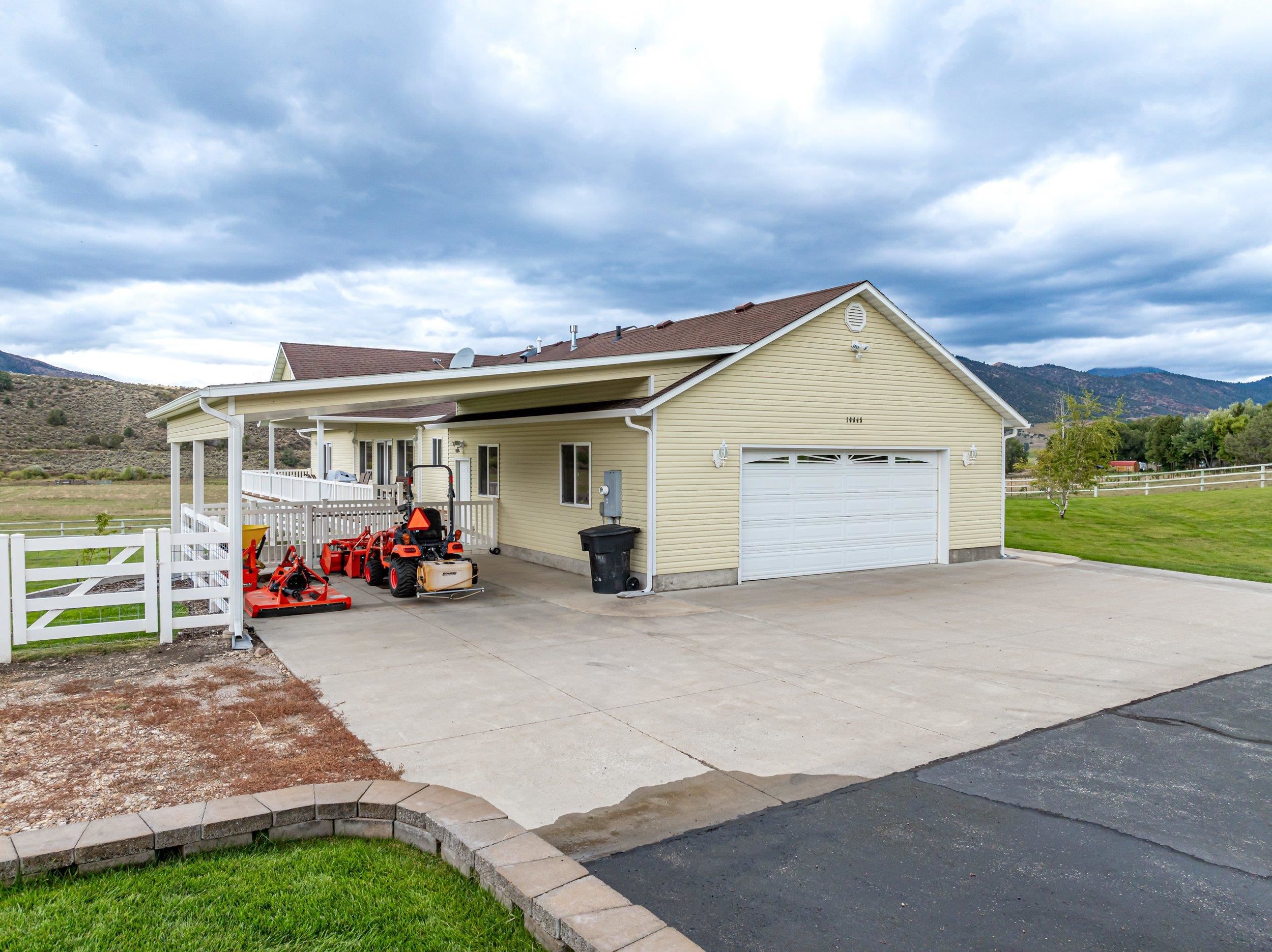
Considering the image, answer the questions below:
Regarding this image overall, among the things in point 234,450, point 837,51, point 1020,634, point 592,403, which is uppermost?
point 837,51

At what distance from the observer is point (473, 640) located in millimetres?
8531

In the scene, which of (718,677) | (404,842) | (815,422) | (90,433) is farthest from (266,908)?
(90,433)

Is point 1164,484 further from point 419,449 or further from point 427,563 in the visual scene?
point 427,563

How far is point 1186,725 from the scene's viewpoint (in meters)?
6.04

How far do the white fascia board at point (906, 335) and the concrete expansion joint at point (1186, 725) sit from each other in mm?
6875

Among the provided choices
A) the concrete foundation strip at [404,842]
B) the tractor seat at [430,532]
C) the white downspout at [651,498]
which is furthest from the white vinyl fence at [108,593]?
the white downspout at [651,498]

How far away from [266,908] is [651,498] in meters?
8.58

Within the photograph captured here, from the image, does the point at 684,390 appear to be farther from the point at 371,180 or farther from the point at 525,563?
the point at 371,180

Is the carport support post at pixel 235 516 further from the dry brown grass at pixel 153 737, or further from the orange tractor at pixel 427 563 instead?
the orange tractor at pixel 427 563

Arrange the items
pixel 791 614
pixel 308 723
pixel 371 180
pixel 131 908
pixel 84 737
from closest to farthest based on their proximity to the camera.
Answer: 1. pixel 131 908
2. pixel 84 737
3. pixel 308 723
4. pixel 791 614
5. pixel 371 180

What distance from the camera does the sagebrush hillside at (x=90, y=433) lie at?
49.2 m

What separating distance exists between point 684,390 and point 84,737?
8206 mm

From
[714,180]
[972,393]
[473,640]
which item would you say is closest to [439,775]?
[473,640]

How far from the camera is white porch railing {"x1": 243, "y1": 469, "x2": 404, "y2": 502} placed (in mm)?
16656
